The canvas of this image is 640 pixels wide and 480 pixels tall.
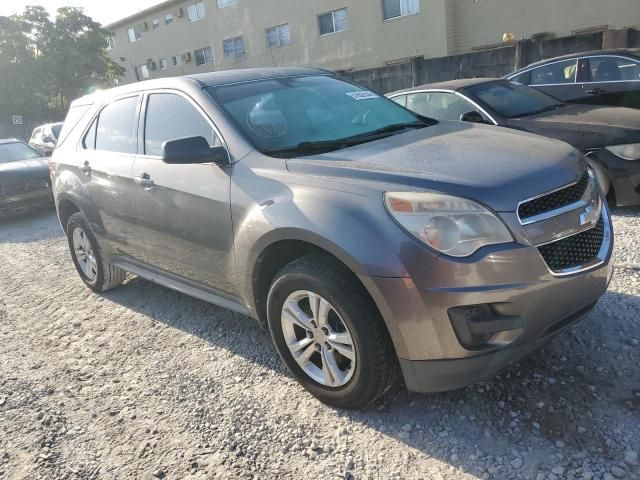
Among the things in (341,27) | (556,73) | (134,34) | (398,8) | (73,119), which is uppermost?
(134,34)

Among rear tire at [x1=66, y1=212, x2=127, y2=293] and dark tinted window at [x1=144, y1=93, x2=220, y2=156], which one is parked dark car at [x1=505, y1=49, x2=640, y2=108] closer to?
dark tinted window at [x1=144, y1=93, x2=220, y2=156]

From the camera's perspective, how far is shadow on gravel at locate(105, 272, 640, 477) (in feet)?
7.79

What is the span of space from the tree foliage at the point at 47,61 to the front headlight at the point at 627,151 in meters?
33.3

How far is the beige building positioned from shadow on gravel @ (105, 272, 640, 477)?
1663cm

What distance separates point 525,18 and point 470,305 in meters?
Result: 18.5

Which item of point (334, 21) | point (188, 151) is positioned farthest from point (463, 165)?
point (334, 21)

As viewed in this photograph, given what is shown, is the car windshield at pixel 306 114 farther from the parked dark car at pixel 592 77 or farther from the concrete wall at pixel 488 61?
the concrete wall at pixel 488 61

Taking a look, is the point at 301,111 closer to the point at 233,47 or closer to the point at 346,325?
the point at 346,325

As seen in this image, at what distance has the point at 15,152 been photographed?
34.6ft

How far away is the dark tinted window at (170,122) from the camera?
11.0 ft

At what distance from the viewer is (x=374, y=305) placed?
8.12 ft

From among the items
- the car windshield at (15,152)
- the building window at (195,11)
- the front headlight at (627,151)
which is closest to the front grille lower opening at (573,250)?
the front headlight at (627,151)

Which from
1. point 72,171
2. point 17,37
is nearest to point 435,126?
point 72,171

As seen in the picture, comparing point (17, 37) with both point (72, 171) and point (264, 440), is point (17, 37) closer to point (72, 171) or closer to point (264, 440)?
point (72, 171)
